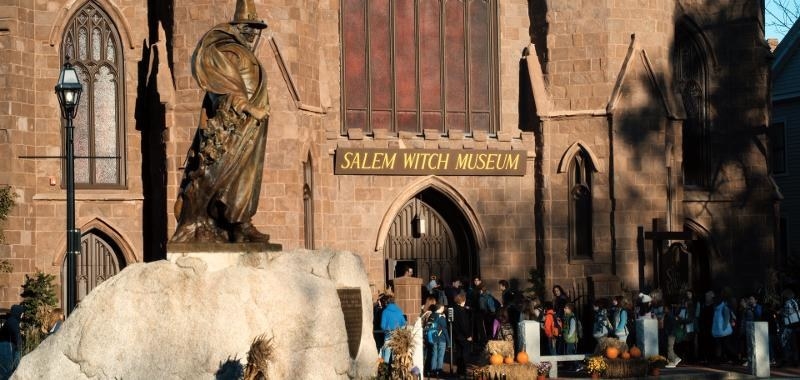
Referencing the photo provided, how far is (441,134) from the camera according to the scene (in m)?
31.3

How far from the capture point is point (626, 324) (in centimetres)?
2481

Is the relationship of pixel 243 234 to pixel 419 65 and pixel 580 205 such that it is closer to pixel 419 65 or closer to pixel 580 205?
pixel 419 65

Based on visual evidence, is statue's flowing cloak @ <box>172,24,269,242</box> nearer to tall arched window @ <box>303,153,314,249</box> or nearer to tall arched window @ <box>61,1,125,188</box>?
tall arched window @ <box>303,153,314,249</box>

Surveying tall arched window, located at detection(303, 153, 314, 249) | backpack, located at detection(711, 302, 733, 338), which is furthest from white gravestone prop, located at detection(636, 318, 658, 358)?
tall arched window, located at detection(303, 153, 314, 249)

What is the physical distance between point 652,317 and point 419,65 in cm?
907

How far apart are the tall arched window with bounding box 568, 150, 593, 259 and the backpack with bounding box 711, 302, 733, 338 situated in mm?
5806

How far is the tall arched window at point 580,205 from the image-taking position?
3097 centimetres

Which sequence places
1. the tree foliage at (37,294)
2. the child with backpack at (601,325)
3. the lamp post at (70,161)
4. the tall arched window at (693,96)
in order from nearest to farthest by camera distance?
the lamp post at (70,161) → the child with backpack at (601,325) → the tree foliage at (37,294) → the tall arched window at (693,96)

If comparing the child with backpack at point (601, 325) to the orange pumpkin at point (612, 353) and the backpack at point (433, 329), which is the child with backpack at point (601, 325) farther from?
the backpack at point (433, 329)

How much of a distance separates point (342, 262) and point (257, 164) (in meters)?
1.54

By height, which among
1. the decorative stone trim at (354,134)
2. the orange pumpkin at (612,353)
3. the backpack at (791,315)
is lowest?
the orange pumpkin at (612,353)

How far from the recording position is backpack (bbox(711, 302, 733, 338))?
83.0 feet

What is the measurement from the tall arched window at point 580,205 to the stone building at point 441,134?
0.05m

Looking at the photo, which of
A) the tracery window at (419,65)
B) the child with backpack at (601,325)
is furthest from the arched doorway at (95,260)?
the child with backpack at (601,325)
